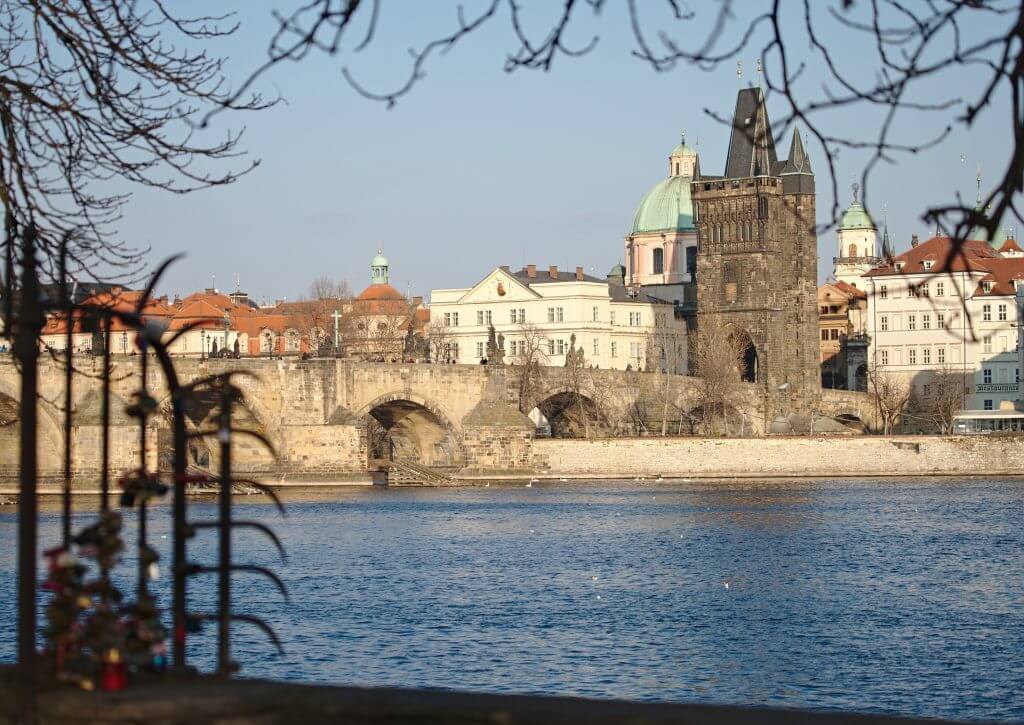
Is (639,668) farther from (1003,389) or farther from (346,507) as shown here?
(1003,389)

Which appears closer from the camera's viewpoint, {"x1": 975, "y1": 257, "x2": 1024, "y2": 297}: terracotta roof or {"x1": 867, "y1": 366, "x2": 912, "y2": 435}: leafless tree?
{"x1": 867, "y1": 366, "x2": 912, "y2": 435}: leafless tree

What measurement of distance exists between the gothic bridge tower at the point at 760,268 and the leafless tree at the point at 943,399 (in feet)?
18.4

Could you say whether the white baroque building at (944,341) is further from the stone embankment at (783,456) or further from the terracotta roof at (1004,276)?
the stone embankment at (783,456)

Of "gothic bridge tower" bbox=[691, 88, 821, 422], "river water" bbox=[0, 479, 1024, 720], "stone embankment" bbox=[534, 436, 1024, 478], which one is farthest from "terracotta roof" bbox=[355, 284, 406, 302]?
"river water" bbox=[0, 479, 1024, 720]

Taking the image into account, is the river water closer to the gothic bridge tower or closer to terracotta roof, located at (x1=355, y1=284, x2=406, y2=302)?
the gothic bridge tower

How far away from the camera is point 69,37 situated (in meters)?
7.91

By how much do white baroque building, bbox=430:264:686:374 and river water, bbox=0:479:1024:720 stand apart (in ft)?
137

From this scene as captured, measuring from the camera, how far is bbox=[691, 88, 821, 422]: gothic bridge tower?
8512 cm

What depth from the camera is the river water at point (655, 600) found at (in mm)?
17641

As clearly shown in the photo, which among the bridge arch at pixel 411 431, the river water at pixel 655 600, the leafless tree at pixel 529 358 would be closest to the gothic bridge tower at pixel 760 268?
the leafless tree at pixel 529 358

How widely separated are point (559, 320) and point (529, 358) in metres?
20.7

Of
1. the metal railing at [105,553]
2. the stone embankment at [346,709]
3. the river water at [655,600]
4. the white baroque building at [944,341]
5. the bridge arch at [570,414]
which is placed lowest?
the river water at [655,600]

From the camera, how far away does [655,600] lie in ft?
82.3

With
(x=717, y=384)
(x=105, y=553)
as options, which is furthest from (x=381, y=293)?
(x=105, y=553)
